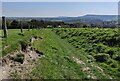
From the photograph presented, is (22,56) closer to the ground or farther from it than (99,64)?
farther from it

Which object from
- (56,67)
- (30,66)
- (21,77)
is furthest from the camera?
(56,67)

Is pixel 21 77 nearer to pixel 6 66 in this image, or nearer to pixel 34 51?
pixel 6 66

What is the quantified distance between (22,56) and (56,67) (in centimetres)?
217

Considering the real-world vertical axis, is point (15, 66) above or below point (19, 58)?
below

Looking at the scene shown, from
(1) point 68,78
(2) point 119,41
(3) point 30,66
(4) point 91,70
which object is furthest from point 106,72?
(2) point 119,41

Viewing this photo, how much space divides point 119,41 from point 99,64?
12.6m

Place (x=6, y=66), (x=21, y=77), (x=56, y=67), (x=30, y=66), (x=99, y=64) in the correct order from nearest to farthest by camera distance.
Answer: (x=21, y=77), (x=6, y=66), (x=30, y=66), (x=56, y=67), (x=99, y=64)

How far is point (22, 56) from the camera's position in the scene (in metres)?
17.2

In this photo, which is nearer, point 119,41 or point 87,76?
point 87,76

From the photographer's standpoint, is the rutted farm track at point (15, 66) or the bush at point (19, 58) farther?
the bush at point (19, 58)

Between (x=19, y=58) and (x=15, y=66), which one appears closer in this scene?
(x=15, y=66)

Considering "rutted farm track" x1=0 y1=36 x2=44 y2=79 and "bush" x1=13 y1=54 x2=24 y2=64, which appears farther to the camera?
"bush" x1=13 y1=54 x2=24 y2=64

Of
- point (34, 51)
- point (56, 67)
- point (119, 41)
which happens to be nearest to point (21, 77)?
point (56, 67)

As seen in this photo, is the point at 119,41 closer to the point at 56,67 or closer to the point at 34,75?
the point at 56,67
